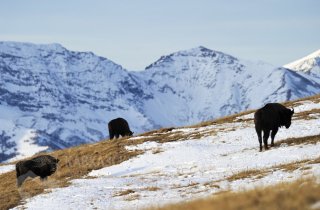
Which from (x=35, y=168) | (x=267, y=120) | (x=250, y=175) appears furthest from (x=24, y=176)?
(x=250, y=175)

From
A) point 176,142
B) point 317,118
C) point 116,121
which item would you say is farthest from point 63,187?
point 116,121

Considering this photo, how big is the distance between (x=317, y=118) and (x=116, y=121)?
21.0 meters

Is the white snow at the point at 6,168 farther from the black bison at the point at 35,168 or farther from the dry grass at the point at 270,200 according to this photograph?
the dry grass at the point at 270,200

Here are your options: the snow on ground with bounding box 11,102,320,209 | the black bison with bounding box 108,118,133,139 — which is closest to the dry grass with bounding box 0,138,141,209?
the snow on ground with bounding box 11,102,320,209

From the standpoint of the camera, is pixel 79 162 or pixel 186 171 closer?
pixel 186 171

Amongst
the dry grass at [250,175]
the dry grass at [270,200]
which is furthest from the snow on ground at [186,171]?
the dry grass at [270,200]

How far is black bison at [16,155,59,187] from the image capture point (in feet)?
112

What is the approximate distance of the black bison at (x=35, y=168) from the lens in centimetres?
3416

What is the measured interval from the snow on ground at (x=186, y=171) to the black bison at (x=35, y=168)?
10.0 ft

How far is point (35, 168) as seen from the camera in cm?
3438

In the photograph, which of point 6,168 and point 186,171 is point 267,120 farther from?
point 6,168

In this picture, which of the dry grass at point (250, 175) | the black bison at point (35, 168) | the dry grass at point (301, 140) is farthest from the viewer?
the black bison at point (35, 168)

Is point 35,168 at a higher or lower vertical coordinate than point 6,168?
lower

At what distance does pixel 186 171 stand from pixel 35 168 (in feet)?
32.9
